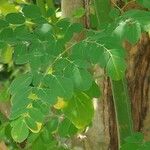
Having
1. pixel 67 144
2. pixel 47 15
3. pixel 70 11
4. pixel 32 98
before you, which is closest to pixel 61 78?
pixel 32 98

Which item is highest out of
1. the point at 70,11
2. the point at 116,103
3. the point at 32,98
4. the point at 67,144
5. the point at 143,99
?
the point at 32,98

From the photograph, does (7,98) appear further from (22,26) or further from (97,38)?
(97,38)

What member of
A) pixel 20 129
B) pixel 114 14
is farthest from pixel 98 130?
pixel 20 129

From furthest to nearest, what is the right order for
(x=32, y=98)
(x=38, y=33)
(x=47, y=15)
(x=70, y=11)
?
(x=70, y=11) → (x=47, y=15) → (x=38, y=33) → (x=32, y=98)

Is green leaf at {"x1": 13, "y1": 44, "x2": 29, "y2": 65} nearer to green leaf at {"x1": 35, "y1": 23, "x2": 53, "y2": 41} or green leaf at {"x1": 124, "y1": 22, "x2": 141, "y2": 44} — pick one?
green leaf at {"x1": 35, "y1": 23, "x2": 53, "y2": 41}

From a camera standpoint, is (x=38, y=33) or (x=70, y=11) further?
(x=70, y=11)

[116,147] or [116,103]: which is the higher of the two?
[116,103]
